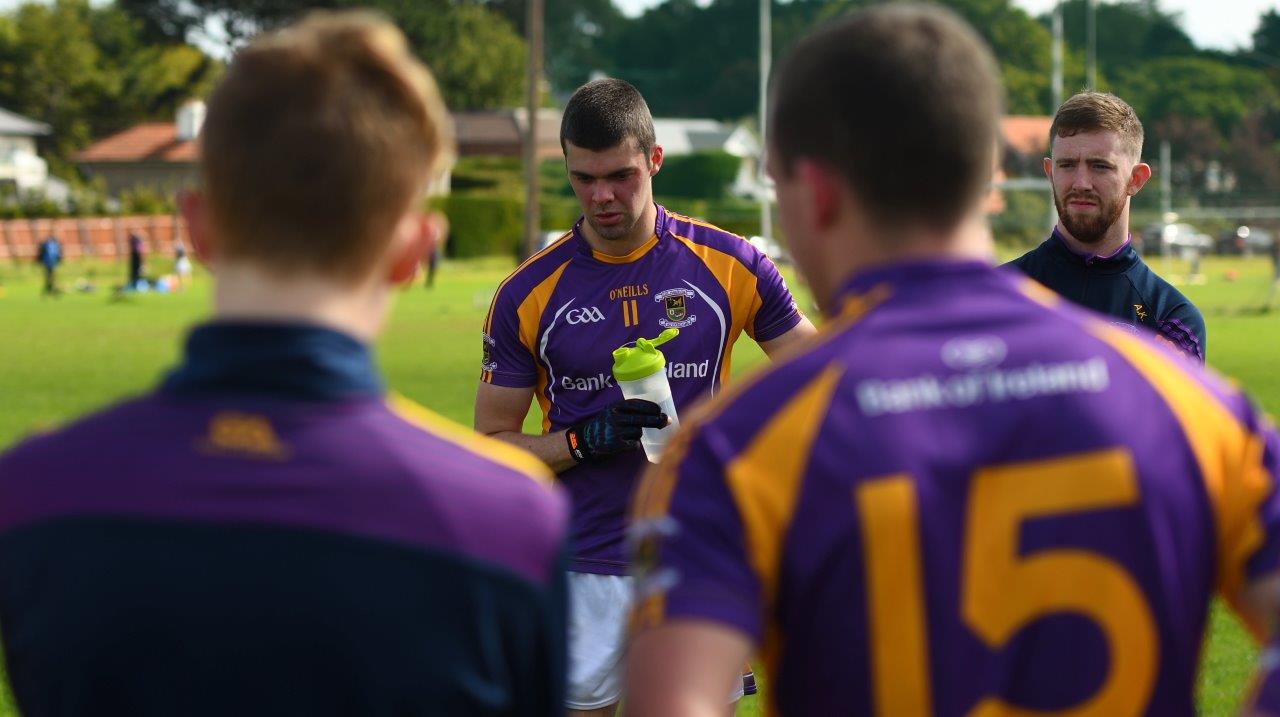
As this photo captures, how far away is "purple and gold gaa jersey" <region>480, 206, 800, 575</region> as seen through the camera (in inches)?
212

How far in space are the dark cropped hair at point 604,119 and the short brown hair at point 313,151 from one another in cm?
344

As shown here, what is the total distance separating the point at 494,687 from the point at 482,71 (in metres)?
90.7

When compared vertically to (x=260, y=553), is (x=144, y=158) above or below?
above

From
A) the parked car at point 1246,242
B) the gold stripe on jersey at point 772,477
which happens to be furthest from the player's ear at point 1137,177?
the parked car at point 1246,242

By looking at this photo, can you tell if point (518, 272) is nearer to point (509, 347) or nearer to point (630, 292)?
point (509, 347)

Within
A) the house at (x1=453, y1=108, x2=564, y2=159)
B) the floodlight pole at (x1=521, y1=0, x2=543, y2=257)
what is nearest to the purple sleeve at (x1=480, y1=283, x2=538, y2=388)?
the floodlight pole at (x1=521, y1=0, x2=543, y2=257)

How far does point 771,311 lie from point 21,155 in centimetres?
8487

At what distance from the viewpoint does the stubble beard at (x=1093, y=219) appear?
17.5 ft

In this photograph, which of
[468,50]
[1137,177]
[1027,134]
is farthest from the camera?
[1027,134]

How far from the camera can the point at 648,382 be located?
4961 mm

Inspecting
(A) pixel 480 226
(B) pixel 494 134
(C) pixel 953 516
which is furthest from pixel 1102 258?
(B) pixel 494 134

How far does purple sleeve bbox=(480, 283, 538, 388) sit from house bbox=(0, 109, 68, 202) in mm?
77610

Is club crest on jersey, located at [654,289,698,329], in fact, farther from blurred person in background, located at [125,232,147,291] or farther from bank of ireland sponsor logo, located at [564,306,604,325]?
blurred person in background, located at [125,232,147,291]

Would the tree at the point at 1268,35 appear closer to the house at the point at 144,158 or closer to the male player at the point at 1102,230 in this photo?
the house at the point at 144,158
